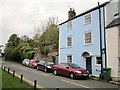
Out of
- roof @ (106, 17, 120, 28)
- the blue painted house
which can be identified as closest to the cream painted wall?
roof @ (106, 17, 120, 28)

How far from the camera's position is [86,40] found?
95.6 ft

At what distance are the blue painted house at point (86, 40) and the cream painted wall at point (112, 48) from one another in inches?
38.7

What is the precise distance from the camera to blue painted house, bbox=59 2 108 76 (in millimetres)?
26269

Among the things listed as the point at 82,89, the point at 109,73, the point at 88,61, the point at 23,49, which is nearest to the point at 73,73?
the point at 109,73

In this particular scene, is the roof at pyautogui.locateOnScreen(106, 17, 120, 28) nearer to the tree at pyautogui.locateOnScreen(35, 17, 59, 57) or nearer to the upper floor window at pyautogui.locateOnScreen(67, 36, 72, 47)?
the upper floor window at pyautogui.locateOnScreen(67, 36, 72, 47)

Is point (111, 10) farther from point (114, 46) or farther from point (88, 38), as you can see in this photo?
point (88, 38)

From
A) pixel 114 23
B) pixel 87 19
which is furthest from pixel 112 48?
pixel 87 19

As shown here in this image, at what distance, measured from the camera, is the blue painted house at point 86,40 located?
86.2ft

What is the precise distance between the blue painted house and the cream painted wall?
98cm

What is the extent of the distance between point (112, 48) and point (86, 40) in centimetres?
588

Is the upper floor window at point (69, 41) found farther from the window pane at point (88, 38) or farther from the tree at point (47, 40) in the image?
A: the tree at point (47, 40)

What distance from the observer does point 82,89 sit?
16141 millimetres

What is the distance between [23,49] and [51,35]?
952 cm

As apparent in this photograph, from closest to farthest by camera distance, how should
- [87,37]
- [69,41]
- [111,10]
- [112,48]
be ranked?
[112,48] → [111,10] → [87,37] → [69,41]
